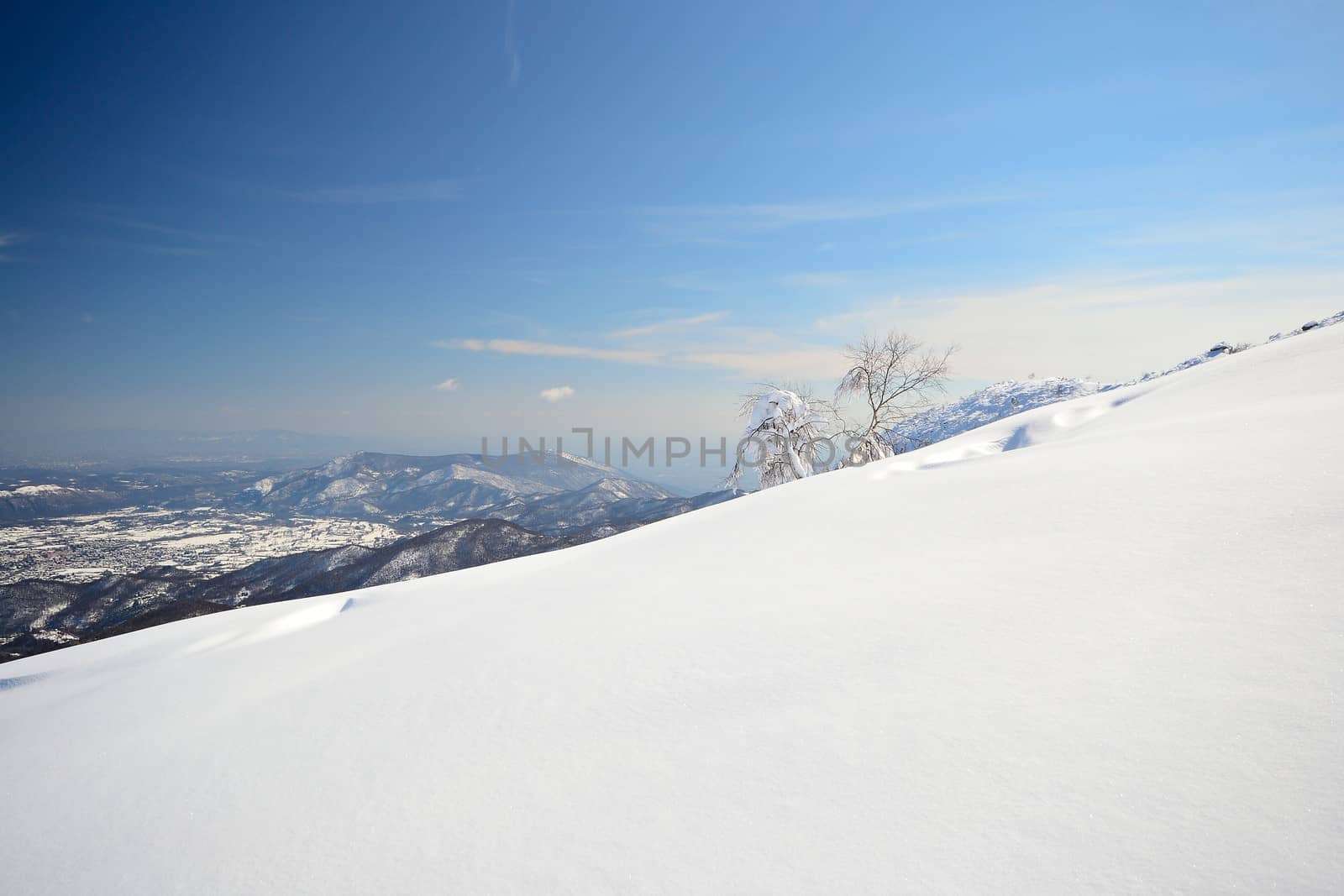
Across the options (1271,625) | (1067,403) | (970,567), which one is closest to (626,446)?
(1067,403)

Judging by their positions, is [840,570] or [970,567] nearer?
[970,567]

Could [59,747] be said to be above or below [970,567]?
below

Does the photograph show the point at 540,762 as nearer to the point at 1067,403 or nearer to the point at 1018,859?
the point at 1018,859

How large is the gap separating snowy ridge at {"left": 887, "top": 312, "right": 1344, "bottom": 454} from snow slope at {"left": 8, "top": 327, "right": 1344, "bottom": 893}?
1590cm

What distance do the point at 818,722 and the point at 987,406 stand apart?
2354 cm

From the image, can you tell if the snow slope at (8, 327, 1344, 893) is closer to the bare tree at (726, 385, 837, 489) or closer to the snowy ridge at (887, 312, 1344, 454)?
the bare tree at (726, 385, 837, 489)

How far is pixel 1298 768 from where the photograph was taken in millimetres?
1327

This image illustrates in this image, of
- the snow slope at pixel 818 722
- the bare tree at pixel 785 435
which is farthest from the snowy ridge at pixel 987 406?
the snow slope at pixel 818 722

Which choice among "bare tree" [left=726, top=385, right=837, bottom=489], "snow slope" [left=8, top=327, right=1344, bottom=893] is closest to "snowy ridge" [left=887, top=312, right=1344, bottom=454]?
"bare tree" [left=726, top=385, right=837, bottom=489]

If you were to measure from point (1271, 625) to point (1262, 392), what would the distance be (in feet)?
15.5

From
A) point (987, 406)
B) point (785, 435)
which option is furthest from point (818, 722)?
point (987, 406)

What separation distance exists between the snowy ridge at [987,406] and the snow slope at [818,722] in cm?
1590

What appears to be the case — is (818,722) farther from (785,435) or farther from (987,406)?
(987,406)

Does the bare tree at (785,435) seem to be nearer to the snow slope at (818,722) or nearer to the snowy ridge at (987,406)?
the snowy ridge at (987,406)
